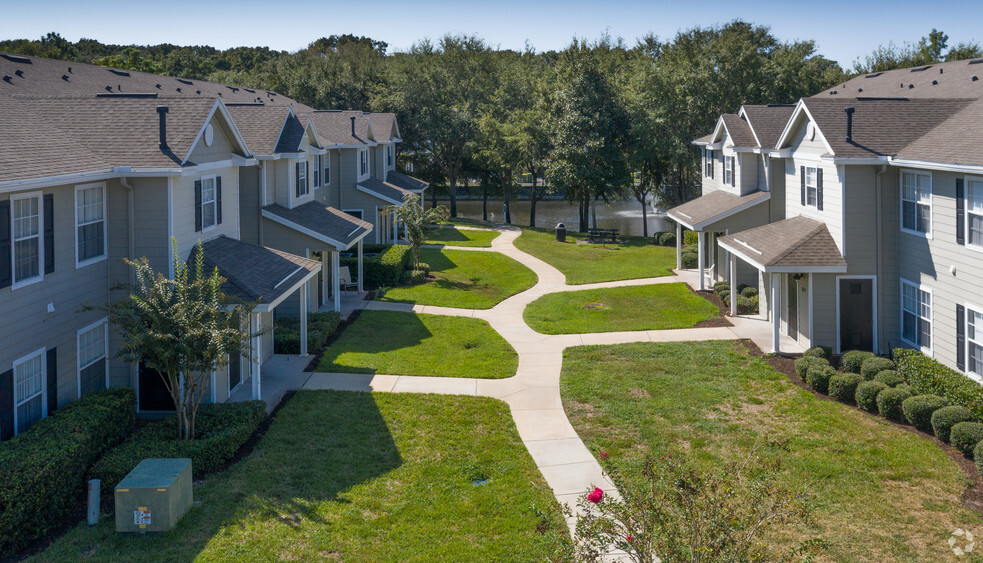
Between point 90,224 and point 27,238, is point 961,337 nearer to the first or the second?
point 90,224

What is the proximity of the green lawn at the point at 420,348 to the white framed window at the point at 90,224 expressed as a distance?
19.9 feet

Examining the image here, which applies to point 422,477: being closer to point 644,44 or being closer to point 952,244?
point 952,244

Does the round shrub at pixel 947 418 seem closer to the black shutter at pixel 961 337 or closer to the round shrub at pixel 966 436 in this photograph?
the round shrub at pixel 966 436

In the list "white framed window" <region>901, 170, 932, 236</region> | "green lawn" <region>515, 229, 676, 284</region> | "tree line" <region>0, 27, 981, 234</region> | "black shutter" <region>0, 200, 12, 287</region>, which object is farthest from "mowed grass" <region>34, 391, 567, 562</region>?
"tree line" <region>0, 27, 981, 234</region>

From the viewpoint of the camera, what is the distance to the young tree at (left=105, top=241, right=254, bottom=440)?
1296 cm

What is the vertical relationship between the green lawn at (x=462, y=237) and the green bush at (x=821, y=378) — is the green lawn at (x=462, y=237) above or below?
above

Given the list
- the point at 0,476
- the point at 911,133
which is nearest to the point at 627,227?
the point at 911,133

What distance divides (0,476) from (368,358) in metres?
10.5

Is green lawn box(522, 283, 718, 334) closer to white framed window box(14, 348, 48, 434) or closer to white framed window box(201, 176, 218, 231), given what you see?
white framed window box(201, 176, 218, 231)

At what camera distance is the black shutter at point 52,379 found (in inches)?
526

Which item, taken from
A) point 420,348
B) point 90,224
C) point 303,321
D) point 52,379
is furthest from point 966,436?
point 90,224

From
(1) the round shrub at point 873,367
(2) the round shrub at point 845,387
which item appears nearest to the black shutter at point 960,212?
(1) the round shrub at point 873,367

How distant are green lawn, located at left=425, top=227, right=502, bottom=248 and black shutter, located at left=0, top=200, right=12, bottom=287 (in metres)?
30.5

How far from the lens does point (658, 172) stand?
52094 millimetres
